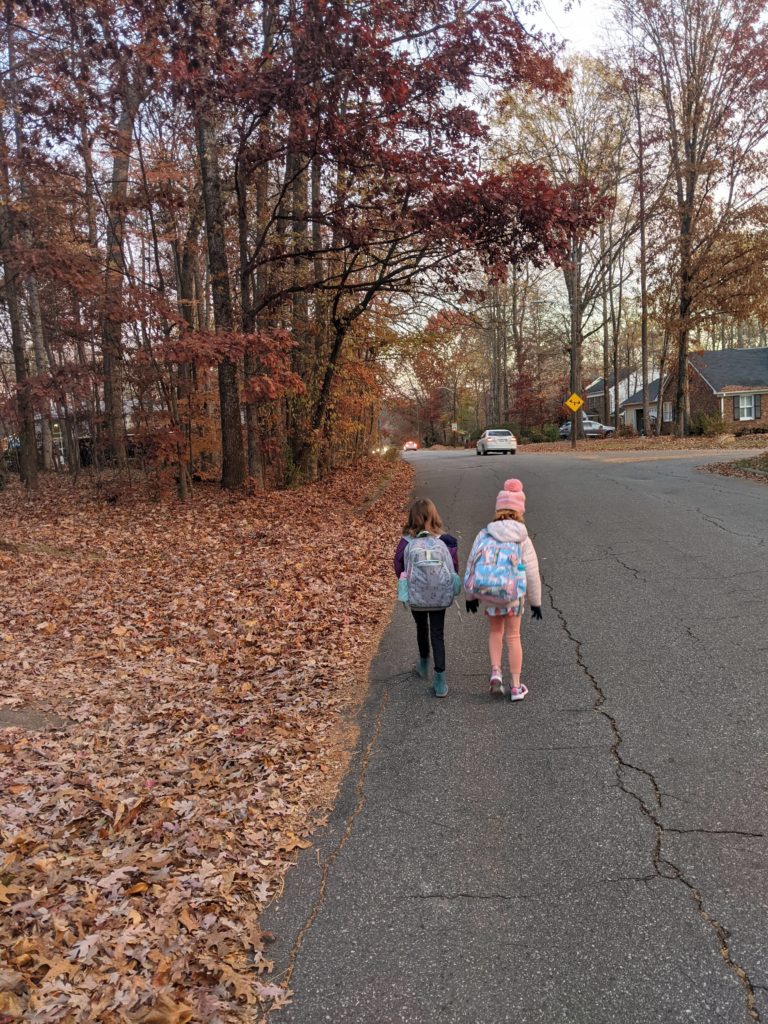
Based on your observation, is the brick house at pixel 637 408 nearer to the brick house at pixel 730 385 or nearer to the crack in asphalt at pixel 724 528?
the brick house at pixel 730 385

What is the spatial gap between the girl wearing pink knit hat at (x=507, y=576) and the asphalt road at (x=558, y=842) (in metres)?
0.39

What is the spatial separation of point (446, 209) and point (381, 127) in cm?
163

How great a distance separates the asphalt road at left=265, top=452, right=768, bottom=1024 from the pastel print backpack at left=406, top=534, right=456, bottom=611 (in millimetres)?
757

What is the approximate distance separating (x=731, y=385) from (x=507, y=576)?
46.9 meters

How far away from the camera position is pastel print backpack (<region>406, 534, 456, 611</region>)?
17.2 ft

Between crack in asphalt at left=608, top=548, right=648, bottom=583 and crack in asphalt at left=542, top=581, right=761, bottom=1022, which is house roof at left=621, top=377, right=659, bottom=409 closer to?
crack in asphalt at left=608, top=548, right=648, bottom=583

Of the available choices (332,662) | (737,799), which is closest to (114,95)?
(332,662)

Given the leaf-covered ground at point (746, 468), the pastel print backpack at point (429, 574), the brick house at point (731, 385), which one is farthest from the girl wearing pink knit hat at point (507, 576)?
the brick house at point (731, 385)

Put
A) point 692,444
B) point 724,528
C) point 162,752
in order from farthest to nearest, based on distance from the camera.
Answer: point 692,444, point 724,528, point 162,752

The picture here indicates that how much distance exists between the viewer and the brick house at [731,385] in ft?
149

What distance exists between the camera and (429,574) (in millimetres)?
5246

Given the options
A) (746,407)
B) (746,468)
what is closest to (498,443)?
(746,468)

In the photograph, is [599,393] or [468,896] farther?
[599,393]

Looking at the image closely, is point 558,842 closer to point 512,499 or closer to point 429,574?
point 429,574
